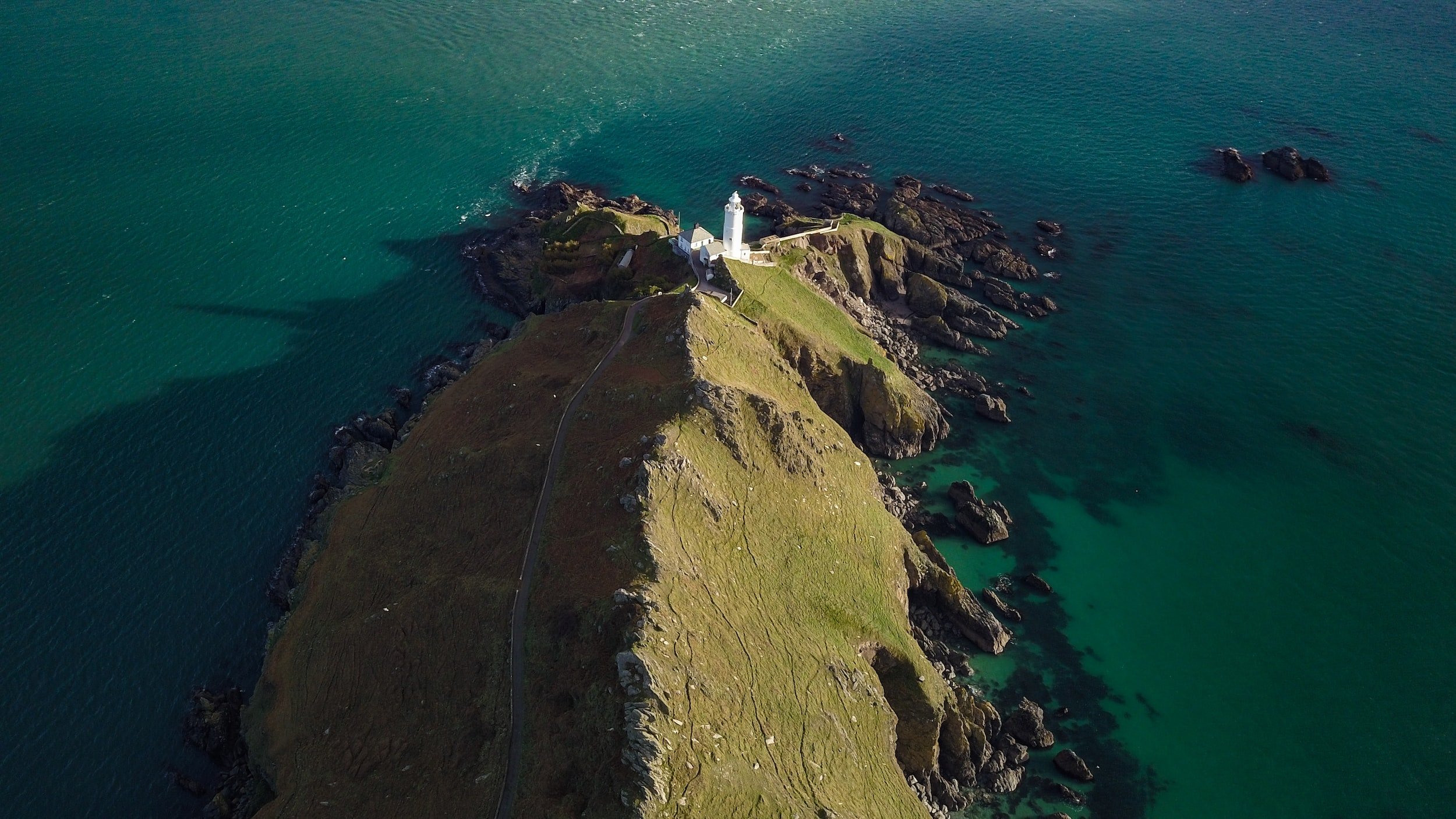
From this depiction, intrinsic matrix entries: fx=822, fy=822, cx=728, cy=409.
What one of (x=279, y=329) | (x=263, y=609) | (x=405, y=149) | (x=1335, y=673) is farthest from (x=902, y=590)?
(x=405, y=149)

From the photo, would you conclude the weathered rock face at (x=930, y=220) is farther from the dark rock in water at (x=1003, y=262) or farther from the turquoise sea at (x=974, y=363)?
the turquoise sea at (x=974, y=363)

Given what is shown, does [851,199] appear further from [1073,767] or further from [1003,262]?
[1073,767]

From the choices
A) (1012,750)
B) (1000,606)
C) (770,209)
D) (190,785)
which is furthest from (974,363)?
(190,785)

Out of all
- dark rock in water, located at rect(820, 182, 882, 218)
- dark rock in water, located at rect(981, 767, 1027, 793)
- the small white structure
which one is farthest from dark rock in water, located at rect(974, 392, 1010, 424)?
dark rock in water, located at rect(981, 767, 1027, 793)

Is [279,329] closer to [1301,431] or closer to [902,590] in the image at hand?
[902,590]

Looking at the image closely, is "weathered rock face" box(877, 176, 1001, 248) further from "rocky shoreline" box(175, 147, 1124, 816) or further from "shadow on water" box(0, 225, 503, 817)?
"shadow on water" box(0, 225, 503, 817)

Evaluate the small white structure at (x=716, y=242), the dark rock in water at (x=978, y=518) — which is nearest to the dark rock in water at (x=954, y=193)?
the small white structure at (x=716, y=242)
